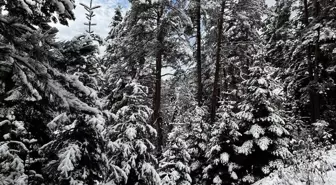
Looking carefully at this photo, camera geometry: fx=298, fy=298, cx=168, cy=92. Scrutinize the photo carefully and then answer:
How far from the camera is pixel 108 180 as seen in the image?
8.49 metres

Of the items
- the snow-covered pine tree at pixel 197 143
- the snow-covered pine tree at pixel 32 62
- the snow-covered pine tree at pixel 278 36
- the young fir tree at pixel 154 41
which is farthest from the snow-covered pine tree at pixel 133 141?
the snow-covered pine tree at pixel 278 36

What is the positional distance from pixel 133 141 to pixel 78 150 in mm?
2915

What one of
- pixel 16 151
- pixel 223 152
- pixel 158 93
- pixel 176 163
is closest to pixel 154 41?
pixel 158 93

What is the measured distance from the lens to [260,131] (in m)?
12.3

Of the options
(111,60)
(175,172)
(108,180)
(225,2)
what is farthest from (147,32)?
(108,180)

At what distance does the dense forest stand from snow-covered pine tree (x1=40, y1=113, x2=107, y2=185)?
0.08 ft

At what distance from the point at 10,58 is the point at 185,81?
1314cm

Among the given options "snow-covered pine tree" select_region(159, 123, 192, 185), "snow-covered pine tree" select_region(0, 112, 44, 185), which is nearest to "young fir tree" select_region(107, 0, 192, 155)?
"snow-covered pine tree" select_region(159, 123, 192, 185)

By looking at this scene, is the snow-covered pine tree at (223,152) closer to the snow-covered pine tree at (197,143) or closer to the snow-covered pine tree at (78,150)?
the snow-covered pine tree at (197,143)

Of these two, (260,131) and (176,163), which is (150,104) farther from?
(260,131)

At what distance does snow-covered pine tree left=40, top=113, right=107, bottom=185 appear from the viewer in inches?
254

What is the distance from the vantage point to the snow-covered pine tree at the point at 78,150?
21.2ft

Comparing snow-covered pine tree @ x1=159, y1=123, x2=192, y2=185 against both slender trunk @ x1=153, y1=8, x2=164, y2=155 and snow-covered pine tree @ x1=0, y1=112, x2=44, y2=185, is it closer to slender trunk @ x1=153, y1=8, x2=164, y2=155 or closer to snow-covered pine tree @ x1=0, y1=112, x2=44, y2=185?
slender trunk @ x1=153, y1=8, x2=164, y2=155

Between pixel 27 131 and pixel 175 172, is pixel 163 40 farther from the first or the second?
pixel 27 131
